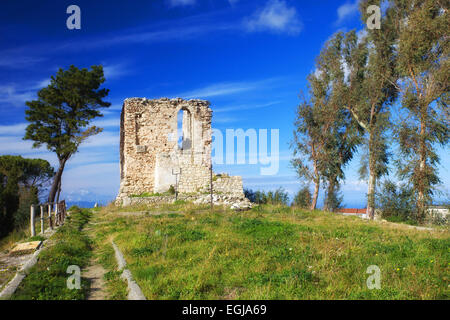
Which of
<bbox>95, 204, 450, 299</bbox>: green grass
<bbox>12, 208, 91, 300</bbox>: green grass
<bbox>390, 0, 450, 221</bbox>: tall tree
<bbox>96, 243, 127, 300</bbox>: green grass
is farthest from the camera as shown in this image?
<bbox>390, 0, 450, 221</bbox>: tall tree

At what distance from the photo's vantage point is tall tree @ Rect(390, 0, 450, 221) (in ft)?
54.2

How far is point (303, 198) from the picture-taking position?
2377 centimetres

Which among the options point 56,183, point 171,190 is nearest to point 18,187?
point 56,183

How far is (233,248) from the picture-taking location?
749 centimetres

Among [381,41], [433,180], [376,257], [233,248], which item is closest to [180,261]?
[233,248]

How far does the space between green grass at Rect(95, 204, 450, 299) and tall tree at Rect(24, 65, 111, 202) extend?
17800 millimetres

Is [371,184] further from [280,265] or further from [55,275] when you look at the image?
[55,275]

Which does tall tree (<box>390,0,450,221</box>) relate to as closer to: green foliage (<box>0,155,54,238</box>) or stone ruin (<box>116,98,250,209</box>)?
stone ruin (<box>116,98,250,209</box>)

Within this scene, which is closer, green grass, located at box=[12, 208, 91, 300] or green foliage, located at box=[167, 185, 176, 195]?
green grass, located at box=[12, 208, 91, 300]

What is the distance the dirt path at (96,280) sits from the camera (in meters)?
5.40

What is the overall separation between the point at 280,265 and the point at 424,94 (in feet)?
51.7

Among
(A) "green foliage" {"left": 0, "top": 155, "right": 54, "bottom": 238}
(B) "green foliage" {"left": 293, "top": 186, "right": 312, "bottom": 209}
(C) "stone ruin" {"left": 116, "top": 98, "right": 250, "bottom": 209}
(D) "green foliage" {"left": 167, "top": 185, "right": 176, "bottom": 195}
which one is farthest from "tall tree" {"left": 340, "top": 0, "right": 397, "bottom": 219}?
(A) "green foliage" {"left": 0, "top": 155, "right": 54, "bottom": 238}

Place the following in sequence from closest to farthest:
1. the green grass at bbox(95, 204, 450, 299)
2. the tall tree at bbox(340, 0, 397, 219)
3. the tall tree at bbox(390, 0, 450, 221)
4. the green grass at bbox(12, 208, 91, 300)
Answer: the green grass at bbox(95, 204, 450, 299) < the green grass at bbox(12, 208, 91, 300) < the tall tree at bbox(390, 0, 450, 221) < the tall tree at bbox(340, 0, 397, 219)
